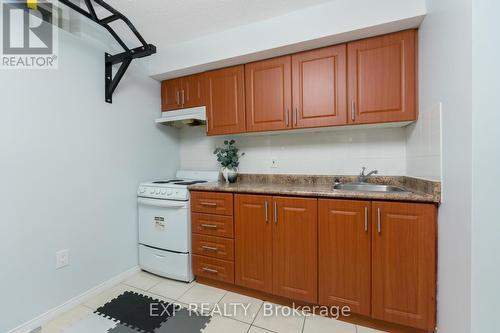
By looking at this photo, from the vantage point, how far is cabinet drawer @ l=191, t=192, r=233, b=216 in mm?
1775

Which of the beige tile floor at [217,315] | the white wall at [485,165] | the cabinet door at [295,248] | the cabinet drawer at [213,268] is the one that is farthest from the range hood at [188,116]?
the white wall at [485,165]

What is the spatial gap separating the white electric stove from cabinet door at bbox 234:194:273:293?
50 cm

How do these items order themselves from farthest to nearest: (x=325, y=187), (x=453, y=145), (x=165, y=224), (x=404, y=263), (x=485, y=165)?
(x=165, y=224) < (x=325, y=187) < (x=404, y=263) < (x=453, y=145) < (x=485, y=165)

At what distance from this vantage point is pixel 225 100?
6.75 feet

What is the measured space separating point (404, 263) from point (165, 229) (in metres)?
1.89

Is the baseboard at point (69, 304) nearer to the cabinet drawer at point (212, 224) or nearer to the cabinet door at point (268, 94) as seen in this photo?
the cabinet drawer at point (212, 224)

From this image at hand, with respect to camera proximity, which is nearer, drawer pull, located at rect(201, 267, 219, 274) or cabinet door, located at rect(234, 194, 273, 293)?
cabinet door, located at rect(234, 194, 273, 293)

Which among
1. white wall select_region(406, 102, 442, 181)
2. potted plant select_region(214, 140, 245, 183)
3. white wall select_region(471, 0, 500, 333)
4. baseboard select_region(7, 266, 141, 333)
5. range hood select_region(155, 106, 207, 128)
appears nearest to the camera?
white wall select_region(471, 0, 500, 333)

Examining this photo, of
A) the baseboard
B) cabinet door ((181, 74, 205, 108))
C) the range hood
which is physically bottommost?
the baseboard

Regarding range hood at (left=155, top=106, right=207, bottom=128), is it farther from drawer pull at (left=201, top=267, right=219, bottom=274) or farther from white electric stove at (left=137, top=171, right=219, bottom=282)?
drawer pull at (left=201, top=267, right=219, bottom=274)

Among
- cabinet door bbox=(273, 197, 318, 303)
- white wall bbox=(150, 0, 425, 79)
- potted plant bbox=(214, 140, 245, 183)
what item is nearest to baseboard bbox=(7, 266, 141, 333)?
potted plant bbox=(214, 140, 245, 183)

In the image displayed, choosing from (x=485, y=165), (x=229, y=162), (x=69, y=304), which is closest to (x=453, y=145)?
(x=485, y=165)

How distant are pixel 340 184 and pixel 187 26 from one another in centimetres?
192

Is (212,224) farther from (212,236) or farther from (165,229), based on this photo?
(165,229)
